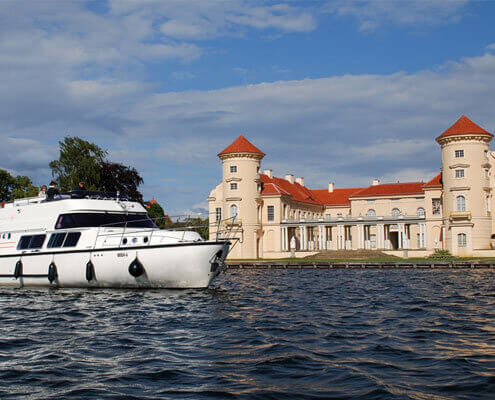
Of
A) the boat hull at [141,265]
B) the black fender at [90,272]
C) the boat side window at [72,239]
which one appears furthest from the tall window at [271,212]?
the black fender at [90,272]

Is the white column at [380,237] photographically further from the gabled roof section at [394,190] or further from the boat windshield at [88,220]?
the boat windshield at [88,220]

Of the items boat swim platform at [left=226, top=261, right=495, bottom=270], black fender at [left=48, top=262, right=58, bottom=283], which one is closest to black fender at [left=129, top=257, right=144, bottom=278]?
black fender at [left=48, top=262, right=58, bottom=283]

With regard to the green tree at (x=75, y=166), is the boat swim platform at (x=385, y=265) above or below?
below

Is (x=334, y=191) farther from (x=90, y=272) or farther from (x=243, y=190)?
(x=90, y=272)

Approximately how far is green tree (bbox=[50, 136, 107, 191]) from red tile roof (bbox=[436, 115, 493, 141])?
39491 millimetres

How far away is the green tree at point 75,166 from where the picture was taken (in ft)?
192

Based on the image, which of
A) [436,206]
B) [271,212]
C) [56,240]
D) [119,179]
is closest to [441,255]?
[436,206]

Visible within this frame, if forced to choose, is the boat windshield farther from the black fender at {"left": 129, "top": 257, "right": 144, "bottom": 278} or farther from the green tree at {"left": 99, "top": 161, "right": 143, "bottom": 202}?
the green tree at {"left": 99, "top": 161, "right": 143, "bottom": 202}

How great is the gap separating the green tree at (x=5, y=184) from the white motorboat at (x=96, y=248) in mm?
45769

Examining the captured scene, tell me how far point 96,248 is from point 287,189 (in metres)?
63.4

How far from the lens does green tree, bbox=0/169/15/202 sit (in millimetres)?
70250

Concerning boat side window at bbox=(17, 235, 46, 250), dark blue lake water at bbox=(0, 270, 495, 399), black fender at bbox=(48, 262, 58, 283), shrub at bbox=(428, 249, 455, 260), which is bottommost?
dark blue lake water at bbox=(0, 270, 495, 399)

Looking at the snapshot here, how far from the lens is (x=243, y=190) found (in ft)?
246

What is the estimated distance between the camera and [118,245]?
22.2 meters
